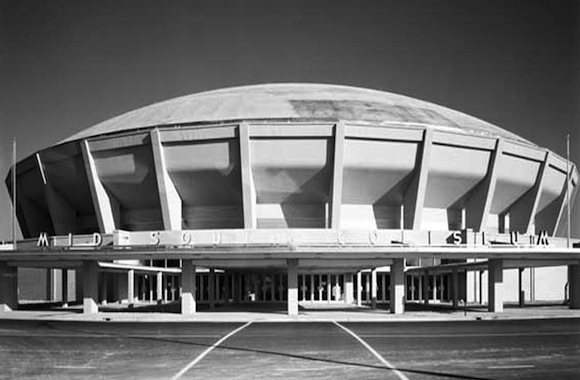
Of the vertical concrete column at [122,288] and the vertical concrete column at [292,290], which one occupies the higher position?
the vertical concrete column at [292,290]

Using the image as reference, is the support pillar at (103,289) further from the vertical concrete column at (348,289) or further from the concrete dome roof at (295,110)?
the vertical concrete column at (348,289)

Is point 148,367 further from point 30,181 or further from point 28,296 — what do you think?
point 28,296

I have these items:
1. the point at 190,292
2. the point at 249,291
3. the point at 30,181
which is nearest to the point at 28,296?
the point at 30,181

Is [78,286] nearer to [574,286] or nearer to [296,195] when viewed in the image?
[296,195]

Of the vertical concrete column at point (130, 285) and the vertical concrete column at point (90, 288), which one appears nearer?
the vertical concrete column at point (90, 288)

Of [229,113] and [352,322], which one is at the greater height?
[229,113]

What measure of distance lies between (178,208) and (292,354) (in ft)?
113

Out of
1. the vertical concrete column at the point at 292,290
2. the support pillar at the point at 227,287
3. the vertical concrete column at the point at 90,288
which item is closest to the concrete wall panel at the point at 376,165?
the support pillar at the point at 227,287

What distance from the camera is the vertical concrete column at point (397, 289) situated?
3688cm

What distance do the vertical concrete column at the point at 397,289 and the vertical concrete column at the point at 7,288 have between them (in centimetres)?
2223

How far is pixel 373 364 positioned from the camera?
1603 centimetres

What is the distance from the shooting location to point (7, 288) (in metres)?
41.7

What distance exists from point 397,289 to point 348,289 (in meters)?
18.5

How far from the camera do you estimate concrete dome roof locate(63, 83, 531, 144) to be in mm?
50844
